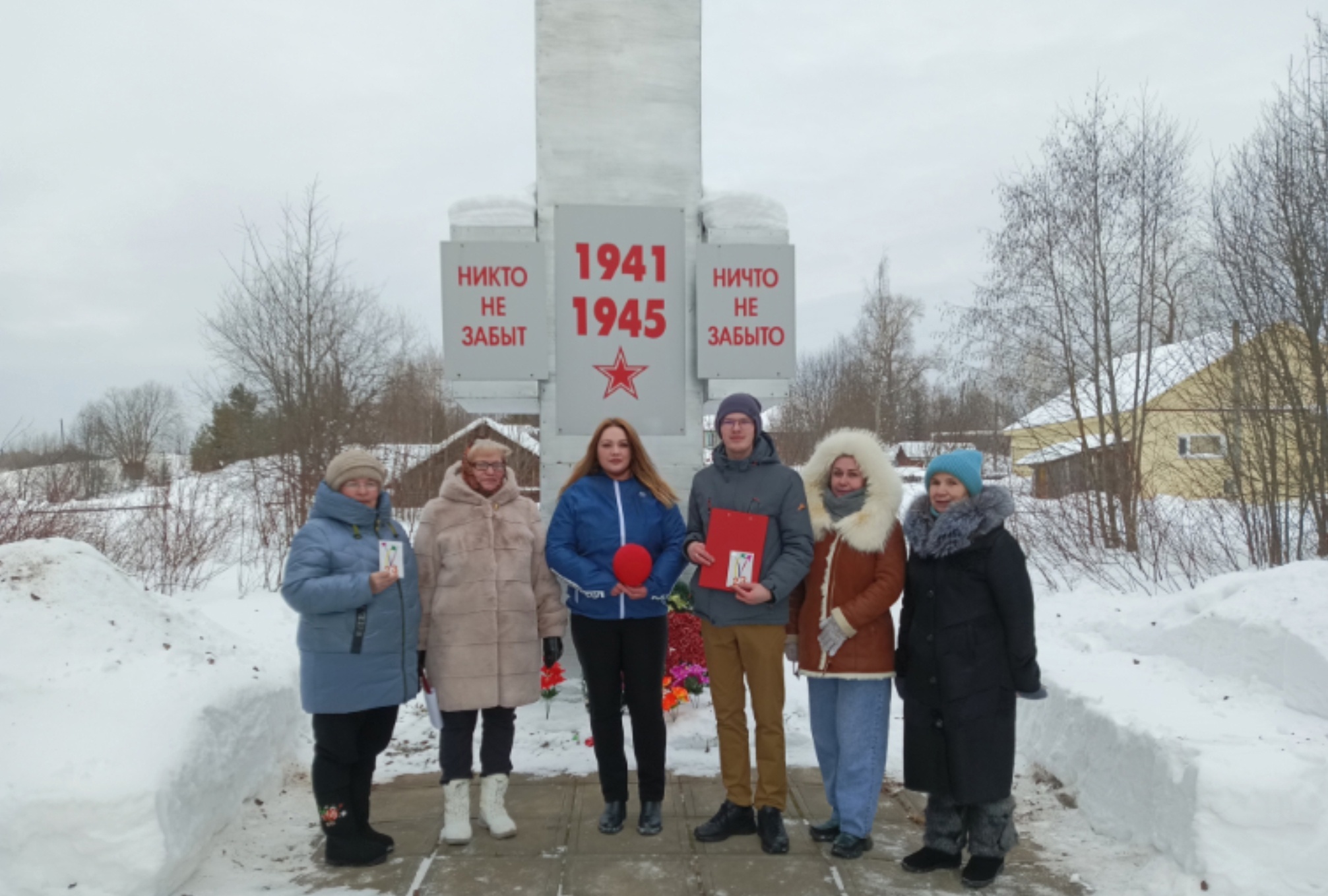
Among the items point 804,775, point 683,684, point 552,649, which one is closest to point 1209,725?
point 804,775

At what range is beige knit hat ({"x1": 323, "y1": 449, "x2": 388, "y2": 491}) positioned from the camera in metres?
3.91

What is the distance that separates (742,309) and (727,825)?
3.28 m

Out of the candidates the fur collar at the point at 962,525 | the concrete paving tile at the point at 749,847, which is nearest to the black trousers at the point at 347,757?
the concrete paving tile at the point at 749,847

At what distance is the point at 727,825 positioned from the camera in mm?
4051

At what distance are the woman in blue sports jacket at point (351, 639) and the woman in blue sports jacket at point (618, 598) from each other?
74 centimetres

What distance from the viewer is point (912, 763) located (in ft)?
12.5

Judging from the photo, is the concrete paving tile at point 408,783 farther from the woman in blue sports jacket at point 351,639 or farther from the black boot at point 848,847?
the black boot at point 848,847

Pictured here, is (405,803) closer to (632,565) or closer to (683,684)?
(683,684)

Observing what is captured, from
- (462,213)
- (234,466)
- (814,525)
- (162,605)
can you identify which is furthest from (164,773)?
(234,466)

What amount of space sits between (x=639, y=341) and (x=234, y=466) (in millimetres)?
9703

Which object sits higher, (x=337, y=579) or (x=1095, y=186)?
(x=1095, y=186)

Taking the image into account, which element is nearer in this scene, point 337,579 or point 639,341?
point 337,579

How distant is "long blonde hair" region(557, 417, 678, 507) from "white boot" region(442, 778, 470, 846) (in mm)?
1397

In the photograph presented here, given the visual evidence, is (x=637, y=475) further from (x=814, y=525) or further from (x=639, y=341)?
(x=639, y=341)
